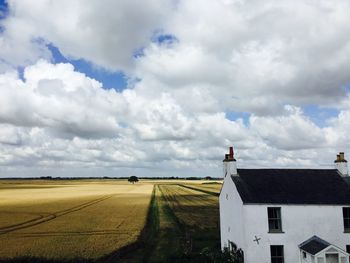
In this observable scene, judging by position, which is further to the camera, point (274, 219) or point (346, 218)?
point (346, 218)

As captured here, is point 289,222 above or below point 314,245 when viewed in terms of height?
above

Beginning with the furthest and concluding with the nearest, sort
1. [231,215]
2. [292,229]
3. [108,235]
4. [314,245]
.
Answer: [108,235], [231,215], [292,229], [314,245]

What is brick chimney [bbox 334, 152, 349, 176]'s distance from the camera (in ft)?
111

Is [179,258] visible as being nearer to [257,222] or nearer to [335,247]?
[257,222]

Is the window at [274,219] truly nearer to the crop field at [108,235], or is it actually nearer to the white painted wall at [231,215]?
the white painted wall at [231,215]

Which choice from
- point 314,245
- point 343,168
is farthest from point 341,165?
point 314,245

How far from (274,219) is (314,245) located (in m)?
3.23

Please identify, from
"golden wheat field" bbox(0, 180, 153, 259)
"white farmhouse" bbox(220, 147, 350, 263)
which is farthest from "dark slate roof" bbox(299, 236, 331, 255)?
"golden wheat field" bbox(0, 180, 153, 259)

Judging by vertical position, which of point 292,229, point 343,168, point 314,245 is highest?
point 343,168

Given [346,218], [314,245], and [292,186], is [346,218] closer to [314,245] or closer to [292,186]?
[314,245]

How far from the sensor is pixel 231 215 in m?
32.9

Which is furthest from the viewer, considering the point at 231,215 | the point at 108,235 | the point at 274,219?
the point at 108,235

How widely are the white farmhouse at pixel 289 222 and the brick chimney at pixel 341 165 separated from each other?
8.57 feet

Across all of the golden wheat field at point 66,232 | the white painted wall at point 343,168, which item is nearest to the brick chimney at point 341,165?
the white painted wall at point 343,168
